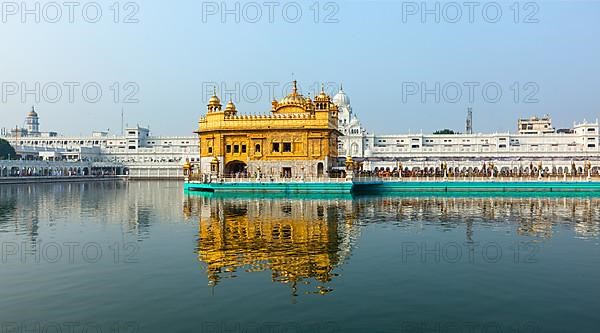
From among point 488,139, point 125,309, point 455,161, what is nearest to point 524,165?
point 455,161

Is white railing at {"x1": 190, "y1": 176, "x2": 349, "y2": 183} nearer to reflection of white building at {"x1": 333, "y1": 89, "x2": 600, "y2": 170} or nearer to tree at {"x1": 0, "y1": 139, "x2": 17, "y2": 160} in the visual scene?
reflection of white building at {"x1": 333, "y1": 89, "x2": 600, "y2": 170}

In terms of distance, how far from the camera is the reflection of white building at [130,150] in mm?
102688

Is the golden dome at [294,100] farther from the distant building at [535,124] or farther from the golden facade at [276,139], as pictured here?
the distant building at [535,124]

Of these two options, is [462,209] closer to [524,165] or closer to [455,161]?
[455,161]

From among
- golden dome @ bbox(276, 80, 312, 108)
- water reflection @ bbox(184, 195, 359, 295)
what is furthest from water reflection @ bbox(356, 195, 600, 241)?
golden dome @ bbox(276, 80, 312, 108)

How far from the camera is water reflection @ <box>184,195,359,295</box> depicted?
14.1 metres

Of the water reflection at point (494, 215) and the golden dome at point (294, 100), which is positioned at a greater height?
the golden dome at point (294, 100)

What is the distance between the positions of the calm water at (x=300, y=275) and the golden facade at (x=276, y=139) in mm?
26082

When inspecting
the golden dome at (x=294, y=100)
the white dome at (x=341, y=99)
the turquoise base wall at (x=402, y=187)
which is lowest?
the turquoise base wall at (x=402, y=187)

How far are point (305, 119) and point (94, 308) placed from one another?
4214 centimetres

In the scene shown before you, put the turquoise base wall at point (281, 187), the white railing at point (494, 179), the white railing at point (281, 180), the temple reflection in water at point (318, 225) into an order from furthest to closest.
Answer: the white railing at point (494, 179), the white railing at point (281, 180), the turquoise base wall at point (281, 187), the temple reflection in water at point (318, 225)

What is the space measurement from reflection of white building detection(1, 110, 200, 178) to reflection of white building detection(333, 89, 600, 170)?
33.8m

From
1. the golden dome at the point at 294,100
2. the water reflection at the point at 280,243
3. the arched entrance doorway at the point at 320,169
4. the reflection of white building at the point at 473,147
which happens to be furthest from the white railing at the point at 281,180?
the reflection of white building at the point at 473,147

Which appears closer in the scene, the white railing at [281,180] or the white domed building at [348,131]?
the white railing at [281,180]
